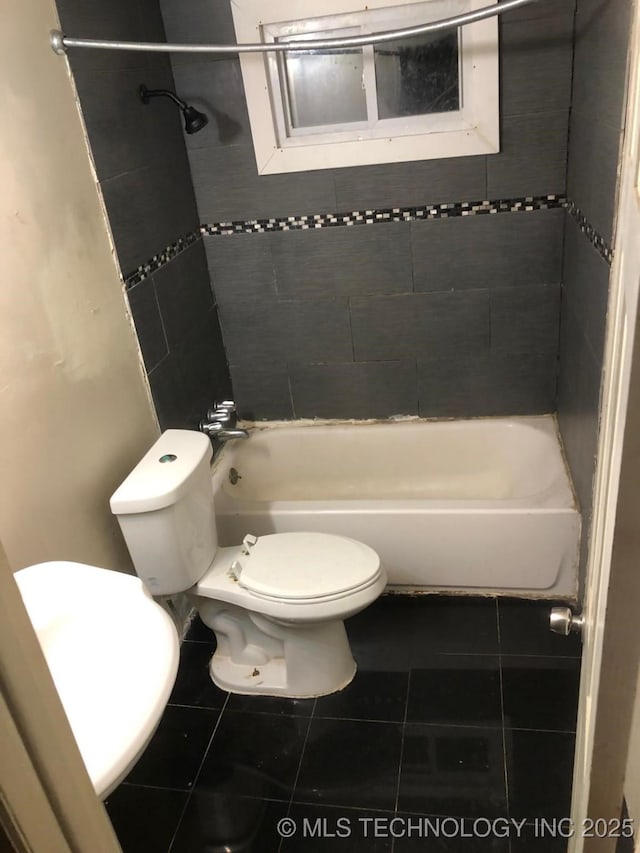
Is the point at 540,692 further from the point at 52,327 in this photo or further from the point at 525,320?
the point at 52,327

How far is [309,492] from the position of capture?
276 centimetres

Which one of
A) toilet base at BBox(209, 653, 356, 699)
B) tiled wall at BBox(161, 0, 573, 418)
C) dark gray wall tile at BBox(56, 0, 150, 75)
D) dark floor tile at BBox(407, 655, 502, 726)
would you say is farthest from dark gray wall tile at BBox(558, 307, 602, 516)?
dark gray wall tile at BBox(56, 0, 150, 75)

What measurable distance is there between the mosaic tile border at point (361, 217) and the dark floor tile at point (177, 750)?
1.32 meters

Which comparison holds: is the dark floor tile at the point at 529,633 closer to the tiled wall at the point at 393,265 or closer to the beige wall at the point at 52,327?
the tiled wall at the point at 393,265

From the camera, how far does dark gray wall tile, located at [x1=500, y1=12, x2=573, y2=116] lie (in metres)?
2.06

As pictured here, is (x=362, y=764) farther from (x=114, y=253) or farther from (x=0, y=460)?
(x=114, y=253)

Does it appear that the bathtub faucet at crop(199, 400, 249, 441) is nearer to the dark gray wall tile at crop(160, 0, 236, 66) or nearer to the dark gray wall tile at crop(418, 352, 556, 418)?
the dark gray wall tile at crop(418, 352, 556, 418)

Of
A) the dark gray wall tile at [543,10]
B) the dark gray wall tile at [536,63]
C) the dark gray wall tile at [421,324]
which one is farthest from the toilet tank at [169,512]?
the dark gray wall tile at [543,10]

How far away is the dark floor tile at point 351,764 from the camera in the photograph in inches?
66.8

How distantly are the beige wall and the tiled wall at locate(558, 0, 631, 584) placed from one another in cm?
128

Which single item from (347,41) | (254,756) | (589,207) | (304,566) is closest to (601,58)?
(589,207)

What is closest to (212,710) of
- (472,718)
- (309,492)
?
(472,718)

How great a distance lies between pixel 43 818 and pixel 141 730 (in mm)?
478

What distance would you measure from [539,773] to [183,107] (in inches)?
82.7
